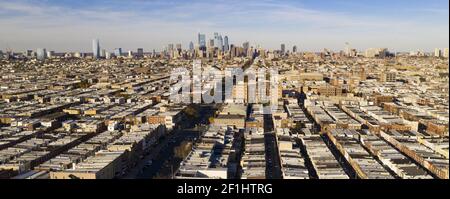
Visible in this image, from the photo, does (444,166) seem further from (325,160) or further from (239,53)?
(239,53)

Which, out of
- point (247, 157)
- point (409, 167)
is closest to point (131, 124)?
point (247, 157)

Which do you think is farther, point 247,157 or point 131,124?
point 131,124

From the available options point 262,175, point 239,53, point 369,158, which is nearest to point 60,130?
point 262,175

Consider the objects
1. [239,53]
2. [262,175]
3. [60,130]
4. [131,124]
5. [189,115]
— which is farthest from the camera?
[239,53]
